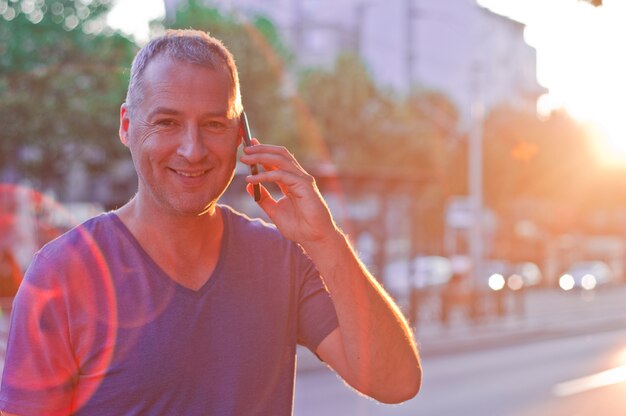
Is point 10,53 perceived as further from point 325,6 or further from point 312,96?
point 325,6

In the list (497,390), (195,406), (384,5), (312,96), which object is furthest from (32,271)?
(384,5)

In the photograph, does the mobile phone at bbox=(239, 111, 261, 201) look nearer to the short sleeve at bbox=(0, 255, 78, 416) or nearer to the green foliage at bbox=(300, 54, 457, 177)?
the short sleeve at bbox=(0, 255, 78, 416)

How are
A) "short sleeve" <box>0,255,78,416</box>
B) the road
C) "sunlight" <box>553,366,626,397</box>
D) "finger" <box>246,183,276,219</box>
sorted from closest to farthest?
1. "short sleeve" <box>0,255,78,416</box>
2. "finger" <box>246,183,276,219</box>
3. the road
4. "sunlight" <box>553,366,626,397</box>

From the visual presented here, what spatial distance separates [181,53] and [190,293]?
0.48 metres

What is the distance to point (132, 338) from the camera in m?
2.14

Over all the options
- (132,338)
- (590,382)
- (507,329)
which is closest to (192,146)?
(132,338)

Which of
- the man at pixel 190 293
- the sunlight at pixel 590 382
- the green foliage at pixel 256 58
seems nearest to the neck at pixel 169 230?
the man at pixel 190 293

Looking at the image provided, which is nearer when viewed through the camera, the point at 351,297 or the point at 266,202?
the point at 351,297

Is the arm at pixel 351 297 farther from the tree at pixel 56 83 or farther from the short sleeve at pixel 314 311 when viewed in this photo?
the tree at pixel 56 83

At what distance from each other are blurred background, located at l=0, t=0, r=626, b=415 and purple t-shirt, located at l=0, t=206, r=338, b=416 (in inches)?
28.7

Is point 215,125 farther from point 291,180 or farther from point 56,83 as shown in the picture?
point 56,83

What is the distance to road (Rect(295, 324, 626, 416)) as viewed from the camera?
12547 millimetres

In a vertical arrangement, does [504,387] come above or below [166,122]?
above

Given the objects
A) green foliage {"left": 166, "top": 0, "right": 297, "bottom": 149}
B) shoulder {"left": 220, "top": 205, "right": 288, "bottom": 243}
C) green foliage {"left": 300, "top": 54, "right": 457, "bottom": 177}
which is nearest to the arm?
shoulder {"left": 220, "top": 205, "right": 288, "bottom": 243}
